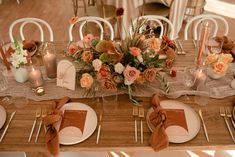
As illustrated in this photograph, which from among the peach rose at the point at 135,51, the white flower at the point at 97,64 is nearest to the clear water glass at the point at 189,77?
the peach rose at the point at 135,51

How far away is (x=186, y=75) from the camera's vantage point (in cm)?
136

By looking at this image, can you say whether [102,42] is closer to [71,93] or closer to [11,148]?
[71,93]

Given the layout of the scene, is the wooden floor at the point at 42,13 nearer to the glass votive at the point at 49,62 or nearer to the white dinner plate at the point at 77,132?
the glass votive at the point at 49,62

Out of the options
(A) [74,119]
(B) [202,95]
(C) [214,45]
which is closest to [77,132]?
(A) [74,119]

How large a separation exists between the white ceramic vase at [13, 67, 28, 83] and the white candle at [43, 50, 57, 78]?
12 centimetres

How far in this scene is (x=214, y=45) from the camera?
1514 millimetres

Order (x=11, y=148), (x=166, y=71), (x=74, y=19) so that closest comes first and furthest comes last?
(x=11, y=148)
(x=74, y=19)
(x=166, y=71)

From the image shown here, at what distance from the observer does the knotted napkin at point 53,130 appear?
98 cm

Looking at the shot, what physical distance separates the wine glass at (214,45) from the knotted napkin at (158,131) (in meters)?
0.61

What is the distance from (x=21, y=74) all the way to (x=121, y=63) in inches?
21.8

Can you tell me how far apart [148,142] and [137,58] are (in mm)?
388

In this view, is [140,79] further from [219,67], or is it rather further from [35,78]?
[35,78]

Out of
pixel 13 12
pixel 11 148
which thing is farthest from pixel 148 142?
pixel 13 12

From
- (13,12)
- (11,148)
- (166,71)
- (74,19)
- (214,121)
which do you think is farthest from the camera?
(13,12)
